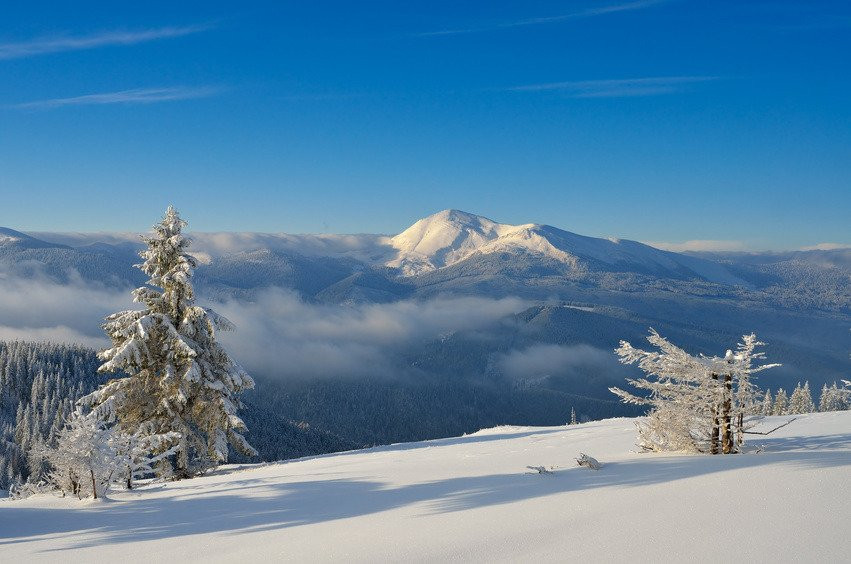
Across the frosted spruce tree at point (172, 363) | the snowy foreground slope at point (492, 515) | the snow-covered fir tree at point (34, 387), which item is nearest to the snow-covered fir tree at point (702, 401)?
the snowy foreground slope at point (492, 515)

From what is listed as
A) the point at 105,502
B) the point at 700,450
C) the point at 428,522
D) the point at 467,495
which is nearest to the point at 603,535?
the point at 428,522

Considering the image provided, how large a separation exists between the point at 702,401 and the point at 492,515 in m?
6.53

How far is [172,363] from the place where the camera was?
19.8 m

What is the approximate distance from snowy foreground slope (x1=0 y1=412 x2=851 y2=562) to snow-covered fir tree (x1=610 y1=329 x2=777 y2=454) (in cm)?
88

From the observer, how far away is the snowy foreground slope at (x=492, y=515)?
18.0 feet

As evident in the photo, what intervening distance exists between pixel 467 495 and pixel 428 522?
1.51m

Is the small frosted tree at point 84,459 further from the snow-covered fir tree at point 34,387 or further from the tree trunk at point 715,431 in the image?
the snow-covered fir tree at point 34,387

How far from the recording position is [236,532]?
24.0 ft

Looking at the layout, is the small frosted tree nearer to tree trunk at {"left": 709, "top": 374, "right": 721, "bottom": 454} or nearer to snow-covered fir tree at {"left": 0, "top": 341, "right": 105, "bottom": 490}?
tree trunk at {"left": 709, "top": 374, "right": 721, "bottom": 454}

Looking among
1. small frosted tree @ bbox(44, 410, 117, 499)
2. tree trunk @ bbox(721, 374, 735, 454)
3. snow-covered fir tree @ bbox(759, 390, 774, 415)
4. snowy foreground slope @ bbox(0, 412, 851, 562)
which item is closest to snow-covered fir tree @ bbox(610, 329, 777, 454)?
tree trunk @ bbox(721, 374, 735, 454)

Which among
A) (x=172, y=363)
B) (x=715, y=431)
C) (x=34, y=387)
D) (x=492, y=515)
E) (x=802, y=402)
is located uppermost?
(x=172, y=363)

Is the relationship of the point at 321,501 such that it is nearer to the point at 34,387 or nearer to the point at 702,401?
the point at 702,401

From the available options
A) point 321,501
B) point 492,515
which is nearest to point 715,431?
point 492,515

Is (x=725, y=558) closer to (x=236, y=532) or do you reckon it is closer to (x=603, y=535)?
(x=603, y=535)
